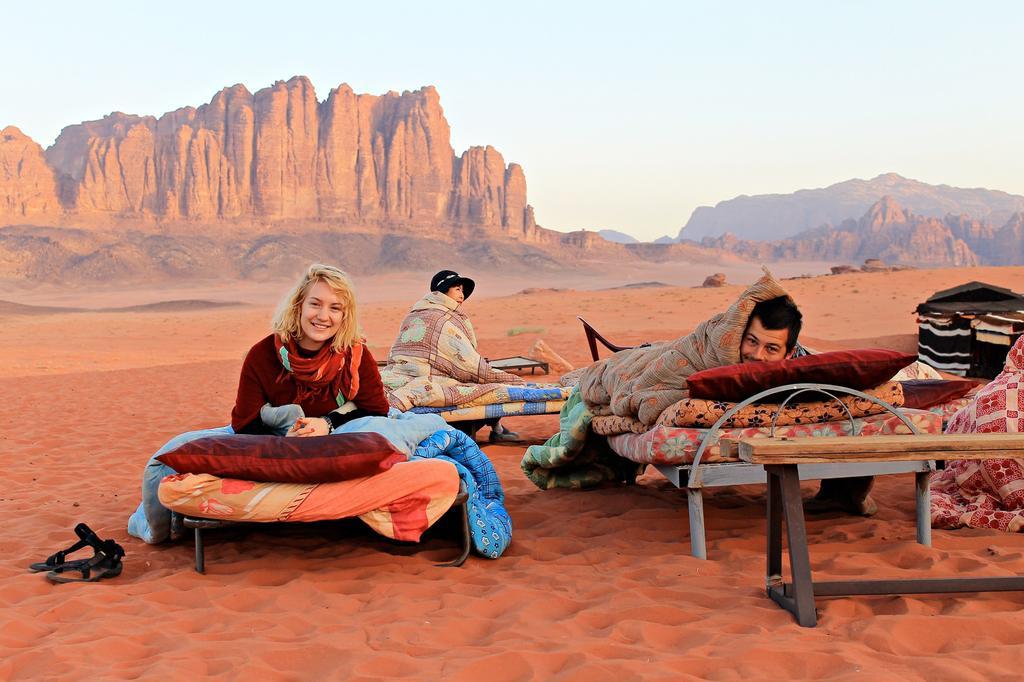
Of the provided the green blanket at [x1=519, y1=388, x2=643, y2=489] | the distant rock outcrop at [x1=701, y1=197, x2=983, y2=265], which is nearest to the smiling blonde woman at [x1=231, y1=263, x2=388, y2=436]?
the green blanket at [x1=519, y1=388, x2=643, y2=489]

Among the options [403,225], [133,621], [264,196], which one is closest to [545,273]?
[403,225]

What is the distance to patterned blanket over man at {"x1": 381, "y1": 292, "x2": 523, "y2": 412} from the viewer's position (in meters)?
8.55

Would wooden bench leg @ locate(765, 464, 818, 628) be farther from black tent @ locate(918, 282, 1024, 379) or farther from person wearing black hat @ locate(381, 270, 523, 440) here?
black tent @ locate(918, 282, 1024, 379)

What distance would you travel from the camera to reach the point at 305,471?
4.31 m

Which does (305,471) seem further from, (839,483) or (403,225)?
(403,225)

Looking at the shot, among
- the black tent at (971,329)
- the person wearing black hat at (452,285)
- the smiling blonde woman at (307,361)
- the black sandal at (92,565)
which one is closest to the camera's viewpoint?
the black sandal at (92,565)

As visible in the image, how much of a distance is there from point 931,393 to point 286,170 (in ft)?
396

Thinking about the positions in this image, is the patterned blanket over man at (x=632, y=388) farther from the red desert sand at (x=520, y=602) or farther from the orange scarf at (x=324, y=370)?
the orange scarf at (x=324, y=370)

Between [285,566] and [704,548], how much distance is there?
218 cm

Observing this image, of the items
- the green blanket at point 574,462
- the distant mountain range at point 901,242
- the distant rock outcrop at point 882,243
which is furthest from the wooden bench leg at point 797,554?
the distant rock outcrop at point 882,243

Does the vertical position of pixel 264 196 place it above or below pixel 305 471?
above

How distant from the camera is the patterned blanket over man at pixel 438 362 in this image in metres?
8.55

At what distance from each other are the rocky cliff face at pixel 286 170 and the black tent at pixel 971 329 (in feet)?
358

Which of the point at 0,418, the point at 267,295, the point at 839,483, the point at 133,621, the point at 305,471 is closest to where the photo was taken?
the point at 133,621
